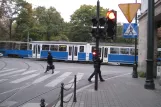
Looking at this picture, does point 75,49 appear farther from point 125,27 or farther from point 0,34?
point 0,34

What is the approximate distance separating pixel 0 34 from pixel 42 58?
29.6m

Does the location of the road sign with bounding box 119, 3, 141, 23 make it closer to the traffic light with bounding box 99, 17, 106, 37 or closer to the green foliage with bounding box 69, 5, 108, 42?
the traffic light with bounding box 99, 17, 106, 37

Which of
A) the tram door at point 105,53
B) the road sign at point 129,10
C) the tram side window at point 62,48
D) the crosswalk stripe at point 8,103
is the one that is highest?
the road sign at point 129,10

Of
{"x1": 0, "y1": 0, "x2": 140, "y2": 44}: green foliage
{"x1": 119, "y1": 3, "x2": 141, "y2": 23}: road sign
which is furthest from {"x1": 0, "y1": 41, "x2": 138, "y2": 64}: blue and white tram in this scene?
{"x1": 0, "y1": 0, "x2": 140, "y2": 44}: green foliage

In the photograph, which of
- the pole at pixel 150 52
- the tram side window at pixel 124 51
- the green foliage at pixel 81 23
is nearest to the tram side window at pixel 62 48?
the tram side window at pixel 124 51

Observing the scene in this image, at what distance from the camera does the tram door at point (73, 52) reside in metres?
40.6

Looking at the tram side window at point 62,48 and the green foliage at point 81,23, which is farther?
the green foliage at point 81,23

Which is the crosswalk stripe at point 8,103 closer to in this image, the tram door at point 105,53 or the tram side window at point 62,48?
the tram door at point 105,53

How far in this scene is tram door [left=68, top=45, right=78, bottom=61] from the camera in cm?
4060

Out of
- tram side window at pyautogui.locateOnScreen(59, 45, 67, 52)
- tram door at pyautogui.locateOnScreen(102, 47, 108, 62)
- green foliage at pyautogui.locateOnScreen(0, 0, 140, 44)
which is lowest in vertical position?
tram door at pyautogui.locateOnScreen(102, 47, 108, 62)

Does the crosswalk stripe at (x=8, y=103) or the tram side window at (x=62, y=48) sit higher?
the tram side window at (x=62, y=48)

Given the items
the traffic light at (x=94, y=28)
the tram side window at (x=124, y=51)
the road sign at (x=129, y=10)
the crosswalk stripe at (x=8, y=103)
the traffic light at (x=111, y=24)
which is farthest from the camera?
the tram side window at (x=124, y=51)

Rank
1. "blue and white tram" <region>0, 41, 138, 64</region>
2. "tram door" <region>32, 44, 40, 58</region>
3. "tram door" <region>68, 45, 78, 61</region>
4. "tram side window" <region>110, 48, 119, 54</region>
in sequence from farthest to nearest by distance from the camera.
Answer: "tram door" <region>32, 44, 40, 58</region> < "tram door" <region>68, 45, 78, 61</region> < "tram side window" <region>110, 48, 119, 54</region> < "blue and white tram" <region>0, 41, 138, 64</region>

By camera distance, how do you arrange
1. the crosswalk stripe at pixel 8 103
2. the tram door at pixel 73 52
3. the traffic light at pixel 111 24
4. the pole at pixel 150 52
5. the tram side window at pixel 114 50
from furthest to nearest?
the tram door at pixel 73 52, the tram side window at pixel 114 50, the pole at pixel 150 52, the traffic light at pixel 111 24, the crosswalk stripe at pixel 8 103
